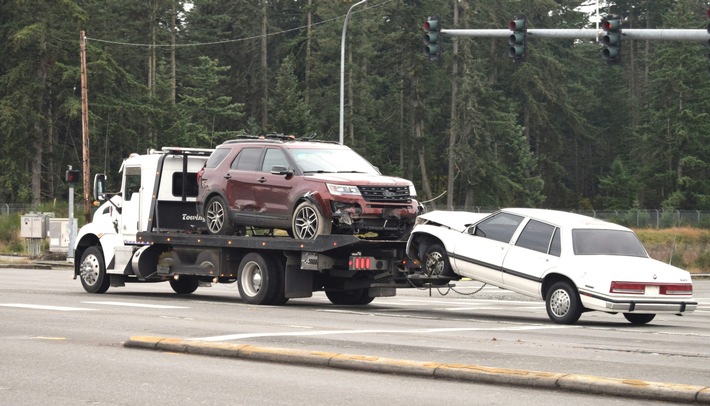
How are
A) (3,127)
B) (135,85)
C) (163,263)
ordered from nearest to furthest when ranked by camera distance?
1. (163,263)
2. (3,127)
3. (135,85)

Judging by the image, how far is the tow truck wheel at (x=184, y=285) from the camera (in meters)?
25.7

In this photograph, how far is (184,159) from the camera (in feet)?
80.0

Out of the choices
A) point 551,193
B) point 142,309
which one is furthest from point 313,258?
point 551,193

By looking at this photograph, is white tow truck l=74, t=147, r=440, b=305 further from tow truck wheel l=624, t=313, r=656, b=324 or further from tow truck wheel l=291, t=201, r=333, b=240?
tow truck wheel l=624, t=313, r=656, b=324

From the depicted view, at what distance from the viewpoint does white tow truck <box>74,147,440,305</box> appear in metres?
21.0

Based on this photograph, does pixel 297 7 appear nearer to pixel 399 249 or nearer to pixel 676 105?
pixel 676 105

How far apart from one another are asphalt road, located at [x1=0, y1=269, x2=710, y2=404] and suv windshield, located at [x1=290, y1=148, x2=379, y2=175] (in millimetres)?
2367

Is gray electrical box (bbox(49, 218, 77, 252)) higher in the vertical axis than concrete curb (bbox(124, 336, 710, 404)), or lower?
higher

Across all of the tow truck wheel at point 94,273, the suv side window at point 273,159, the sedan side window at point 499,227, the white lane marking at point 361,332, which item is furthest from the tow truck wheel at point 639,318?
the tow truck wheel at point 94,273

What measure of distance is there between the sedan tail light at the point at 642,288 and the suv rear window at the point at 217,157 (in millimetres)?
7593

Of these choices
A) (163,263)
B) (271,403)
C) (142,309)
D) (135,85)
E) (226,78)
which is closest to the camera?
(271,403)

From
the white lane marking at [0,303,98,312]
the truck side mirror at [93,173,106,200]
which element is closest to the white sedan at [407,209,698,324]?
the white lane marking at [0,303,98,312]

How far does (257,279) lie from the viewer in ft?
72.0

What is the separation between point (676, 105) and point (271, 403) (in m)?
89.3
